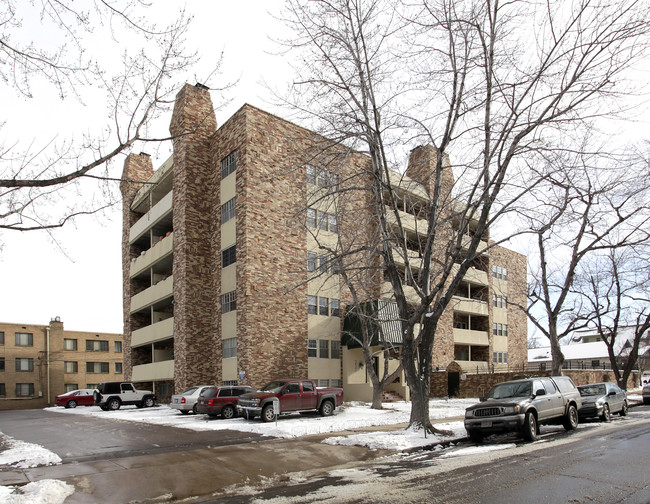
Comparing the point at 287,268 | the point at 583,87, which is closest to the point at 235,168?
the point at 287,268

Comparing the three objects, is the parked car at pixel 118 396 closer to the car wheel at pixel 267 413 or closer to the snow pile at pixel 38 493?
the car wheel at pixel 267 413

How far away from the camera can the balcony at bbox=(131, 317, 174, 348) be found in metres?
32.9

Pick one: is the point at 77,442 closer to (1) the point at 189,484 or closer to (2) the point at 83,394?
(1) the point at 189,484

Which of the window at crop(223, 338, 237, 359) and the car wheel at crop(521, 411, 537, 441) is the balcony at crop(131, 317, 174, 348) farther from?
the car wheel at crop(521, 411, 537, 441)

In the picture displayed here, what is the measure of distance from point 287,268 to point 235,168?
641 cm

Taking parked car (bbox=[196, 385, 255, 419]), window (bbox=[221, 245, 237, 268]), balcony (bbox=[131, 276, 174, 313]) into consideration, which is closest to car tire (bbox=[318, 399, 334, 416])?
parked car (bbox=[196, 385, 255, 419])

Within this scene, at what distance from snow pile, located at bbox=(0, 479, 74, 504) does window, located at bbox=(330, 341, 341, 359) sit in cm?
2186

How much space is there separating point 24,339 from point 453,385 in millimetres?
45634

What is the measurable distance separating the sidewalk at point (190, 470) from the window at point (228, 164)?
19.2 meters

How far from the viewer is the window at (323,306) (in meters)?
30.0

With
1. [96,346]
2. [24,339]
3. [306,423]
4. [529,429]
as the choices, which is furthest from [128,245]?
[529,429]

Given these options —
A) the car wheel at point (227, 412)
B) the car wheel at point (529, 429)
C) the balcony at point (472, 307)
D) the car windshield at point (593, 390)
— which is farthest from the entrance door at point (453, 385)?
the car wheel at point (529, 429)

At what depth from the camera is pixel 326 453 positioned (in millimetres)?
11938

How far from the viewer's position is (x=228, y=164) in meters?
29.9
